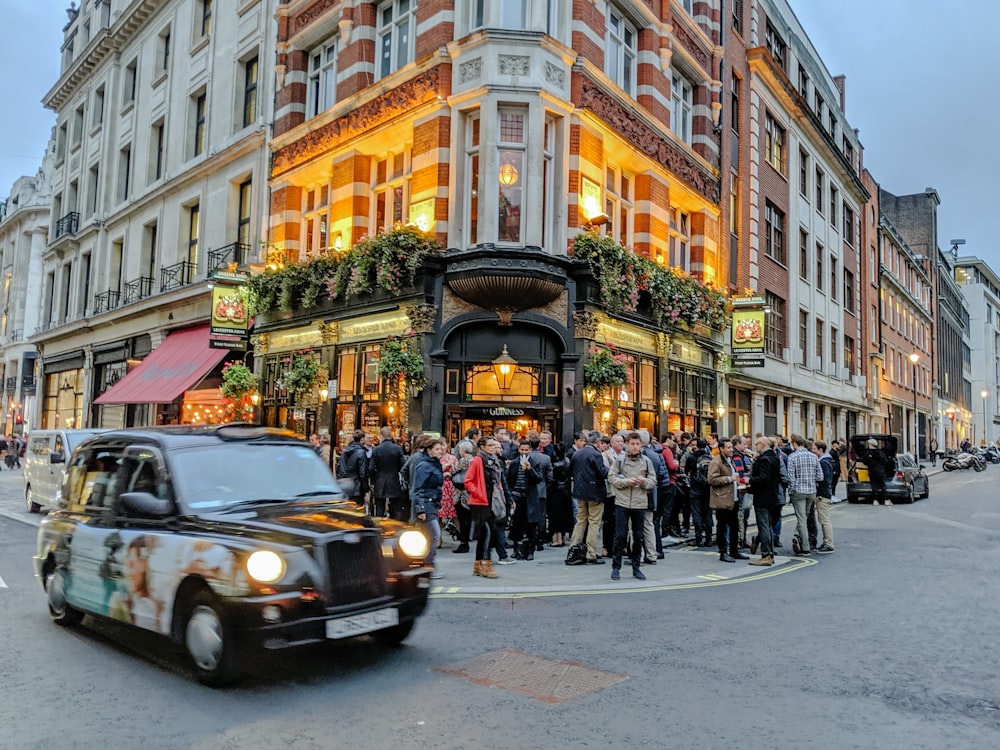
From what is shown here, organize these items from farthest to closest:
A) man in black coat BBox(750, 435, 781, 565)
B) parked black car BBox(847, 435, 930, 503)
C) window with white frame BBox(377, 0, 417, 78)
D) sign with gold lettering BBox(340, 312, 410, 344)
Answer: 1. parked black car BBox(847, 435, 930, 503)
2. window with white frame BBox(377, 0, 417, 78)
3. sign with gold lettering BBox(340, 312, 410, 344)
4. man in black coat BBox(750, 435, 781, 565)

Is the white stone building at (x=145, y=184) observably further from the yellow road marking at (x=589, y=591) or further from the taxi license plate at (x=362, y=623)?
the taxi license plate at (x=362, y=623)

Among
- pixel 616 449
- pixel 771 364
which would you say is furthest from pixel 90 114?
pixel 616 449

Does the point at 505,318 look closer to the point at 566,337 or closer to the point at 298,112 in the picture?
the point at 566,337

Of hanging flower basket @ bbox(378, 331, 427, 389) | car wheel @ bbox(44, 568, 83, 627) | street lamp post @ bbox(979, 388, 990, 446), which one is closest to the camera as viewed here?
car wheel @ bbox(44, 568, 83, 627)

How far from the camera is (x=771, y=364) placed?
28203 millimetres

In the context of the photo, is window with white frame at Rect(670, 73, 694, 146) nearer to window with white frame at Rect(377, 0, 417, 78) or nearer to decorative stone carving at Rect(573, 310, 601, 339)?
window with white frame at Rect(377, 0, 417, 78)

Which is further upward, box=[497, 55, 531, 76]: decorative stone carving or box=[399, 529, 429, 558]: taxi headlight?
box=[497, 55, 531, 76]: decorative stone carving

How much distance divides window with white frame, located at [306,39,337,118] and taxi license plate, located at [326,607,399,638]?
17.7 metres

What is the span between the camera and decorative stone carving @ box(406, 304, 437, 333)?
53.5 ft

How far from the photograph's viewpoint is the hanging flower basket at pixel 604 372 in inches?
649

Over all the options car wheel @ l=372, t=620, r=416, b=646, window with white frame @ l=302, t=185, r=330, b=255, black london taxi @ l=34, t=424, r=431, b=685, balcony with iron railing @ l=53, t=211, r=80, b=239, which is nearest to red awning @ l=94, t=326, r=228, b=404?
window with white frame @ l=302, t=185, r=330, b=255

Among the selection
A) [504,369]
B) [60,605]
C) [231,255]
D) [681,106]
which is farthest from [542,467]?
[231,255]

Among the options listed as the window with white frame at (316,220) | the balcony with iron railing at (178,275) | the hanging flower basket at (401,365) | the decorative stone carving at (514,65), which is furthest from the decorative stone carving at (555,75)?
the balcony with iron railing at (178,275)

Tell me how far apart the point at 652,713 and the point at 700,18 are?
23339mm
